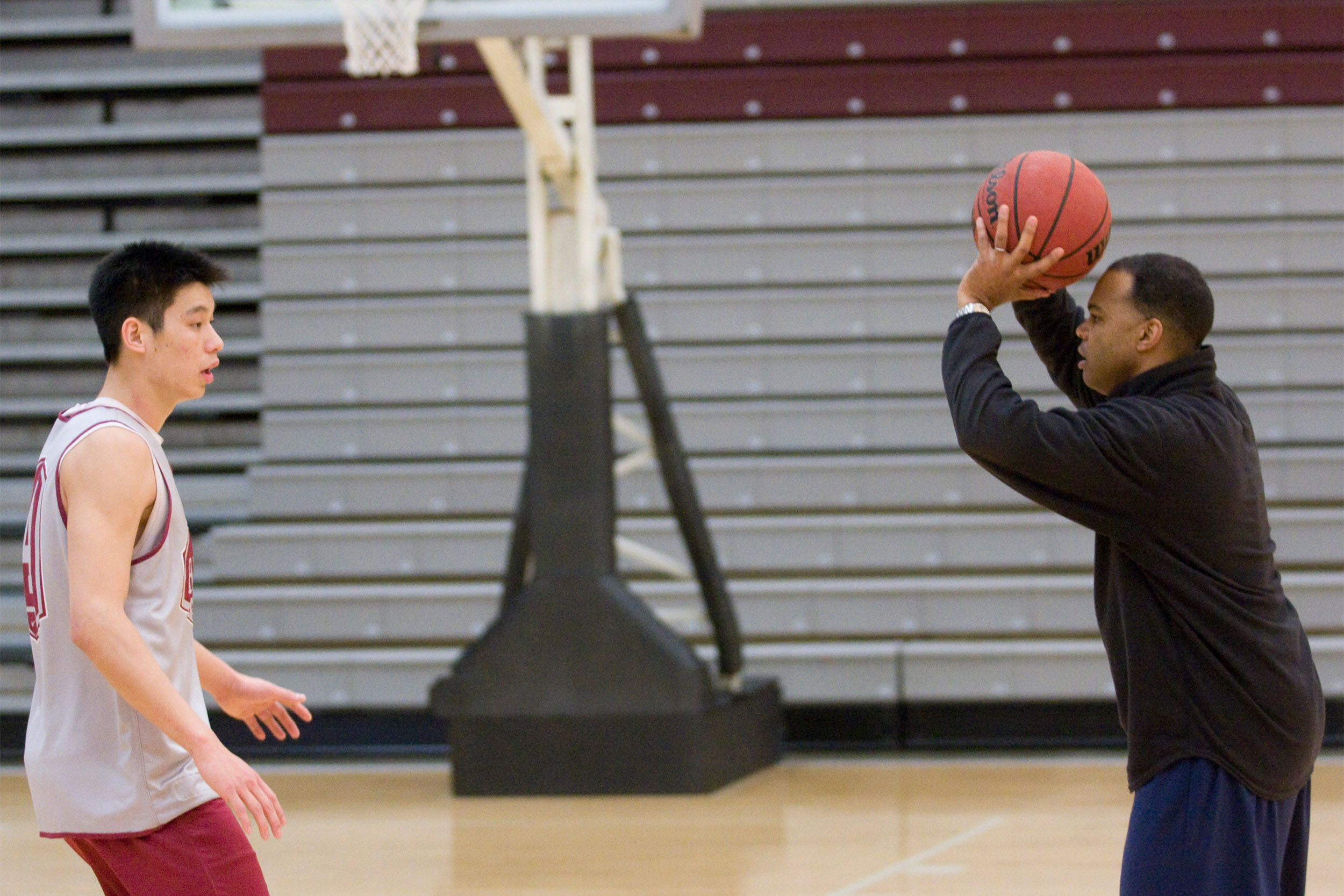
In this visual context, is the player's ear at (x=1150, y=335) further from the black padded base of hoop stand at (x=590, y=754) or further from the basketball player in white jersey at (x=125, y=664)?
the black padded base of hoop stand at (x=590, y=754)

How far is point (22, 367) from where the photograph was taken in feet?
25.2

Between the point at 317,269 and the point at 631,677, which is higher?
the point at 317,269

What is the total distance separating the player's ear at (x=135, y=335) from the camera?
199 cm

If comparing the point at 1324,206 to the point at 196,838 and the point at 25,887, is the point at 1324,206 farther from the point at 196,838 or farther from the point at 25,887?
the point at 196,838

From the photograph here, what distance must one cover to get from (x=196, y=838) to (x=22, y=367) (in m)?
6.42

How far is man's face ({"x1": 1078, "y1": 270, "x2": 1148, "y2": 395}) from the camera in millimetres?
2043

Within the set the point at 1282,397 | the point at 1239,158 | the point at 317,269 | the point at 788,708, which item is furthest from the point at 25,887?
the point at 1239,158

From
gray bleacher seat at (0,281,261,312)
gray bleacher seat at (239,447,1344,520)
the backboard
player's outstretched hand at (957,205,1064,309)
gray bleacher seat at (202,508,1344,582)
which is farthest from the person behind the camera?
gray bleacher seat at (0,281,261,312)

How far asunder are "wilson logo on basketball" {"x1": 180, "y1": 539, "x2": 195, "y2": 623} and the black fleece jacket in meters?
0.99

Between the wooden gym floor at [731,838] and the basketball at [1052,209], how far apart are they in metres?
2.21

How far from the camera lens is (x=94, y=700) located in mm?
1879

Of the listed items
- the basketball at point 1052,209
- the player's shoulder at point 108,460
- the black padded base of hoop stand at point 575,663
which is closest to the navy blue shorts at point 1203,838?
the basketball at point 1052,209

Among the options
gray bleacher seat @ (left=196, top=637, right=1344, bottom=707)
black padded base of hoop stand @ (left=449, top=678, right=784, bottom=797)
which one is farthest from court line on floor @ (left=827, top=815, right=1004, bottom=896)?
gray bleacher seat @ (left=196, top=637, right=1344, bottom=707)

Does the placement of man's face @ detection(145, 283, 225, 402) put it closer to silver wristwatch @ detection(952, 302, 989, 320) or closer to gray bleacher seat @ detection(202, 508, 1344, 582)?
silver wristwatch @ detection(952, 302, 989, 320)
